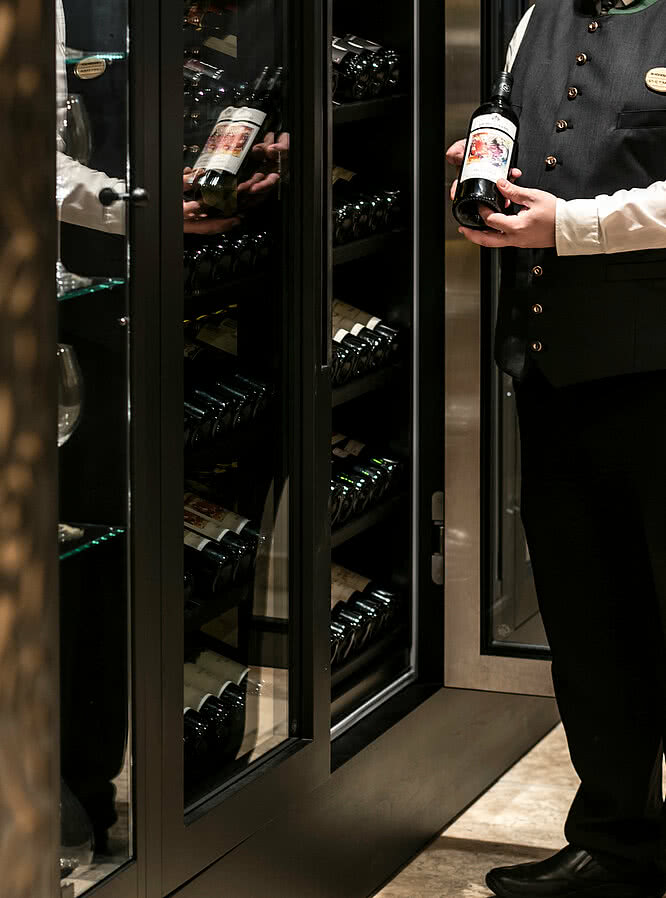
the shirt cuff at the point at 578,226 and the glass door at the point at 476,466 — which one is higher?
the shirt cuff at the point at 578,226

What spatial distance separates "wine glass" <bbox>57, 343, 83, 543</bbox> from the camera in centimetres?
142

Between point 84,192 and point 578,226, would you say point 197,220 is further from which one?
point 578,226

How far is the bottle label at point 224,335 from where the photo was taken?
77.9 inches

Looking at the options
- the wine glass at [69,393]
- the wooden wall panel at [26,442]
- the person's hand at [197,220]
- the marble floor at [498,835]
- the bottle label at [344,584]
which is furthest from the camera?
the bottle label at [344,584]

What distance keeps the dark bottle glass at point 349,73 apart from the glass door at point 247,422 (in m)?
0.55

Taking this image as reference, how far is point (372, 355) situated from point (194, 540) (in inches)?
32.5

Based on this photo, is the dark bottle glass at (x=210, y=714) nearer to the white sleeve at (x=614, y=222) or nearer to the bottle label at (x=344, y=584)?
the bottle label at (x=344, y=584)

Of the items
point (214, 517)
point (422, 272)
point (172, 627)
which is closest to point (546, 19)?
point (422, 272)

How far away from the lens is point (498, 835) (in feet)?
8.70

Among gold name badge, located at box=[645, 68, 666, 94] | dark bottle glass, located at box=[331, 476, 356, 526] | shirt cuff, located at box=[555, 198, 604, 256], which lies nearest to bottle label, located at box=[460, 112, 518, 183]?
shirt cuff, located at box=[555, 198, 604, 256]

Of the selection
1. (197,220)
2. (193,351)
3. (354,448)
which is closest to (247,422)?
(193,351)

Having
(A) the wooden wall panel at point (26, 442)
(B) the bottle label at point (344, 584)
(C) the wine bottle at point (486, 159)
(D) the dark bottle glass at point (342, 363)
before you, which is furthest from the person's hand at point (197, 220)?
(A) the wooden wall panel at point (26, 442)

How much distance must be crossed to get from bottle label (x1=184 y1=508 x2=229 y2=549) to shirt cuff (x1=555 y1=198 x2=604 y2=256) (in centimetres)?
73

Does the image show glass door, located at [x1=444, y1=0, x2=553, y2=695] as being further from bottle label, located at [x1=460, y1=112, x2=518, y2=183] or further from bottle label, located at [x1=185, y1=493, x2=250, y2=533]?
bottle label, located at [x1=185, y1=493, x2=250, y2=533]
